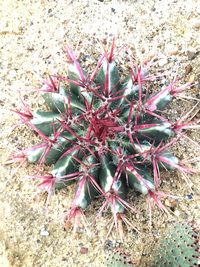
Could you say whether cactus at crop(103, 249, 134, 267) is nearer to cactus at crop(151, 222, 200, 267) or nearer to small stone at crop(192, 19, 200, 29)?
cactus at crop(151, 222, 200, 267)

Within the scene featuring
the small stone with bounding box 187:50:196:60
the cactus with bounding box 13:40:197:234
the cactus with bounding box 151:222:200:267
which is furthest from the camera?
the small stone with bounding box 187:50:196:60

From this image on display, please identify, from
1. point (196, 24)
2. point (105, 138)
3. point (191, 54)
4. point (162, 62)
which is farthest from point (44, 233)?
point (196, 24)

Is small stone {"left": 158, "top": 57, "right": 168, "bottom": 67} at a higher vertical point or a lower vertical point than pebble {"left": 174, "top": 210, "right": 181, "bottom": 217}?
higher

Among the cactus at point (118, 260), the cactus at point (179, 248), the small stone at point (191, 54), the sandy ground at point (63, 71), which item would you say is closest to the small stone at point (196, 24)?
the sandy ground at point (63, 71)

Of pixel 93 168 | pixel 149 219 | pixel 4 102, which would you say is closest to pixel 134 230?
pixel 149 219

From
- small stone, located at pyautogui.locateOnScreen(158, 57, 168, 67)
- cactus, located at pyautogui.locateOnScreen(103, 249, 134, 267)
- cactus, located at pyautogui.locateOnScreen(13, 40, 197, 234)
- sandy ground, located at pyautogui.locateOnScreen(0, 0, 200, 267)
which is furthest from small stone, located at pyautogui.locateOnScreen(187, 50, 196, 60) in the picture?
cactus, located at pyautogui.locateOnScreen(103, 249, 134, 267)

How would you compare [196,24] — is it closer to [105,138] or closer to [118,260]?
[105,138]

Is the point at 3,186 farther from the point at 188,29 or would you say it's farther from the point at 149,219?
the point at 188,29

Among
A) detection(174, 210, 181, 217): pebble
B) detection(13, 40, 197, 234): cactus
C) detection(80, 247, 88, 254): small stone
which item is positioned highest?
detection(13, 40, 197, 234): cactus
